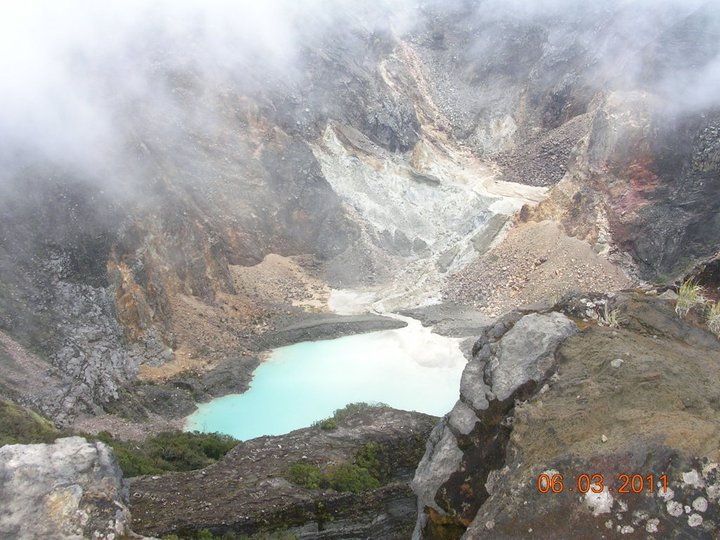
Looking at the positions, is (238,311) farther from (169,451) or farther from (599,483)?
(599,483)

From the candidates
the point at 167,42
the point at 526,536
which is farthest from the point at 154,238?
the point at 526,536

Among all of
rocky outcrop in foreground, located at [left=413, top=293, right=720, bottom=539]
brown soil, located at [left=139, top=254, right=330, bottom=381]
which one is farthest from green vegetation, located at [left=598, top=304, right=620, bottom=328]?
brown soil, located at [left=139, top=254, right=330, bottom=381]

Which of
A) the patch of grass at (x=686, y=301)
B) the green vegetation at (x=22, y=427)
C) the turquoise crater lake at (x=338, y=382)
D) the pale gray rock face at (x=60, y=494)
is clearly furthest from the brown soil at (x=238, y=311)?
the patch of grass at (x=686, y=301)

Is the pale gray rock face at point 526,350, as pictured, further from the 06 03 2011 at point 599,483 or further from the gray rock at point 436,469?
the 06 03 2011 at point 599,483

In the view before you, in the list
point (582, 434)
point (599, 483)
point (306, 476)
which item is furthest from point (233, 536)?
point (599, 483)

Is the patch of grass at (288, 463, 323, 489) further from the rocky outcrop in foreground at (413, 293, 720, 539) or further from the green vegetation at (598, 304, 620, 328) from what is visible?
the green vegetation at (598, 304, 620, 328)
